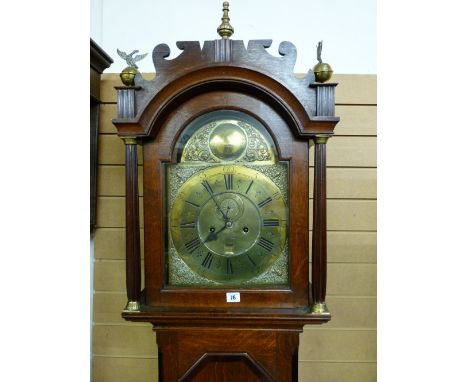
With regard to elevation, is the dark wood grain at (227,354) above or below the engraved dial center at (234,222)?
below

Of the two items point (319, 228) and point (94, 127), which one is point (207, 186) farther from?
point (94, 127)

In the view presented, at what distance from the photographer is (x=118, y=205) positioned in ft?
4.55

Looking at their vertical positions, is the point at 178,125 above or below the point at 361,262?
above

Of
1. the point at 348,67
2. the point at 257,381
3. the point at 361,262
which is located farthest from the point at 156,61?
the point at 361,262

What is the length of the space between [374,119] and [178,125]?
0.78m

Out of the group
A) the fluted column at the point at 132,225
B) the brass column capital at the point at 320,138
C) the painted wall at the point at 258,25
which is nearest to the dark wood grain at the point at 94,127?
the painted wall at the point at 258,25

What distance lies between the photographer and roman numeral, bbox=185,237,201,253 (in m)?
0.98

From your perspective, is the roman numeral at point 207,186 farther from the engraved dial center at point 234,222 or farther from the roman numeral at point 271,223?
the roman numeral at point 271,223

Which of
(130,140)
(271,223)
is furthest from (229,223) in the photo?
(130,140)

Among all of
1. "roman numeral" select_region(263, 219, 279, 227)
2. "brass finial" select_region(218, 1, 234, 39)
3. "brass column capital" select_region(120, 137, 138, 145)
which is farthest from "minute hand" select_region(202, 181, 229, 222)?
"brass finial" select_region(218, 1, 234, 39)

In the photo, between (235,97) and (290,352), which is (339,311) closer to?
(290,352)

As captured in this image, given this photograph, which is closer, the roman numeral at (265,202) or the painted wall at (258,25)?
the roman numeral at (265,202)

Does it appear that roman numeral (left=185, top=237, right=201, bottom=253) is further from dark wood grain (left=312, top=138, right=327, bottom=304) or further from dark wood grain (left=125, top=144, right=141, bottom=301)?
dark wood grain (left=312, top=138, right=327, bottom=304)

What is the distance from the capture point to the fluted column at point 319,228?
932 mm
